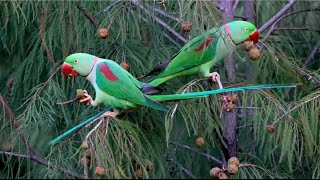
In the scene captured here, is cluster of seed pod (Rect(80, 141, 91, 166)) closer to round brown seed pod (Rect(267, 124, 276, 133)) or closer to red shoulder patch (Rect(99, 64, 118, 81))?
red shoulder patch (Rect(99, 64, 118, 81))

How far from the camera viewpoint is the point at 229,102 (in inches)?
60.8

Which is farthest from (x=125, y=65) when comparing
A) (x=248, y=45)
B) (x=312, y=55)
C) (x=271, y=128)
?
(x=312, y=55)

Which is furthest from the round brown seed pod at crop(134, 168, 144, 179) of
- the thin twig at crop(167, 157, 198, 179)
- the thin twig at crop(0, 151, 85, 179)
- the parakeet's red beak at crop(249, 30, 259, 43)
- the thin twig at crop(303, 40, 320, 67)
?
the thin twig at crop(303, 40, 320, 67)

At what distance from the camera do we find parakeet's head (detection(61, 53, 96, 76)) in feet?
5.27

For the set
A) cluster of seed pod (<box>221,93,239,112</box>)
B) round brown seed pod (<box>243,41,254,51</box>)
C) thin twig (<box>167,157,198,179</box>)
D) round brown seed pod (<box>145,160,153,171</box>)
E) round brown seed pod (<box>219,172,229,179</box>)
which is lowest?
thin twig (<box>167,157,198,179</box>)

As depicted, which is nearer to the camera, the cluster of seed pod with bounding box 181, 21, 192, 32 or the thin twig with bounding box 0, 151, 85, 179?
the cluster of seed pod with bounding box 181, 21, 192, 32

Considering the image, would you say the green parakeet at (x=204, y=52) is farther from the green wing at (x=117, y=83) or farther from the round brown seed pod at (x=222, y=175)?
the round brown seed pod at (x=222, y=175)

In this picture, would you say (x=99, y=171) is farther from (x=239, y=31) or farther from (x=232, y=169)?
(x=239, y=31)

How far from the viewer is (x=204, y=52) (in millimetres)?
1720

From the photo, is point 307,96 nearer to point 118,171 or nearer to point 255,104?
point 255,104

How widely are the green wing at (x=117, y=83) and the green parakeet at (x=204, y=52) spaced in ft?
0.41

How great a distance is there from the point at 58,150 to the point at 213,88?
0.43 meters

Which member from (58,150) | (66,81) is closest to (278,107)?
(58,150)

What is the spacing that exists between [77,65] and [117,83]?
4.2 inches
